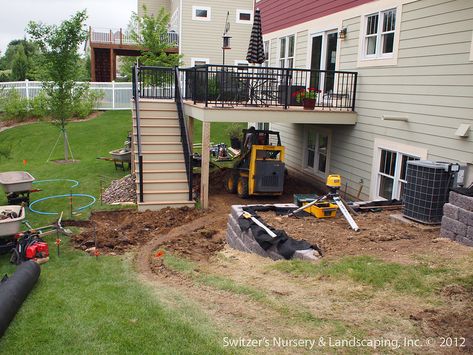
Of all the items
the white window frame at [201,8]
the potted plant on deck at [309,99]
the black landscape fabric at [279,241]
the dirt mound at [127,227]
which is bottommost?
the dirt mound at [127,227]

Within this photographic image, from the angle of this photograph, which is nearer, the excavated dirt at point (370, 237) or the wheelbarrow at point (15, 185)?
the excavated dirt at point (370, 237)

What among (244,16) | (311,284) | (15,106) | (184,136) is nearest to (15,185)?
(184,136)

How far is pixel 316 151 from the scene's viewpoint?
14547 millimetres

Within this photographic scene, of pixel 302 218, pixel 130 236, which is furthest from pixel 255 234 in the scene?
pixel 130 236

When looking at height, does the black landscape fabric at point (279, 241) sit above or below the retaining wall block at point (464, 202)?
below

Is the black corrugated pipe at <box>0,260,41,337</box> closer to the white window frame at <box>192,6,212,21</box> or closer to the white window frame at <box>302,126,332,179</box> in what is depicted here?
the white window frame at <box>302,126,332,179</box>

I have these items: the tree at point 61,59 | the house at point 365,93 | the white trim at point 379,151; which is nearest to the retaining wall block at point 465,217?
the house at point 365,93

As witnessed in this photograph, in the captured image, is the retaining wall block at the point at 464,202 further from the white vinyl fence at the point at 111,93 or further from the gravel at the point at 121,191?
the white vinyl fence at the point at 111,93

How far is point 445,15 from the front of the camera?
28.4 ft

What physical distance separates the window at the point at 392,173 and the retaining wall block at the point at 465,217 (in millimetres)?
3232

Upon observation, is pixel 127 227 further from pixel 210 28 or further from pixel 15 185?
pixel 210 28

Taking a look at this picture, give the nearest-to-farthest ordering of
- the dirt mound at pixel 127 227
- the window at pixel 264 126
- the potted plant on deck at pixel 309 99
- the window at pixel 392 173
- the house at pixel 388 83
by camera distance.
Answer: the house at pixel 388 83, the dirt mound at pixel 127 227, the window at pixel 392 173, the potted plant on deck at pixel 309 99, the window at pixel 264 126

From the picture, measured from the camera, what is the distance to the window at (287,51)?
15.8 metres

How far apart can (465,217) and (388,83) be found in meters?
4.82
